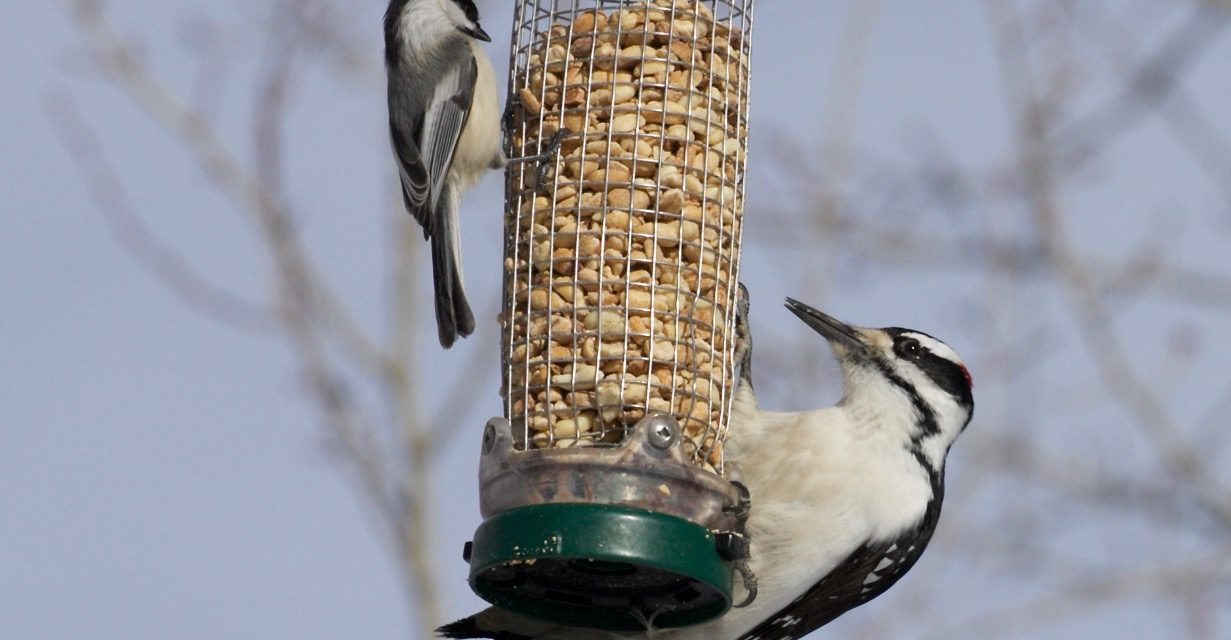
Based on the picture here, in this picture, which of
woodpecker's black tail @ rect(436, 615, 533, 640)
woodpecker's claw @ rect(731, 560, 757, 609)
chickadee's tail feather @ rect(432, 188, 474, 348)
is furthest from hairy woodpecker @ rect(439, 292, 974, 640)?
chickadee's tail feather @ rect(432, 188, 474, 348)

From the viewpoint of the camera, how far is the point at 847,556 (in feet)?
18.3

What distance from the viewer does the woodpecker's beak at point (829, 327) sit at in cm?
590

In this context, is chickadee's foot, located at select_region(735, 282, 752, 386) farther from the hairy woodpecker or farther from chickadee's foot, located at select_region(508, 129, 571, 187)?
chickadee's foot, located at select_region(508, 129, 571, 187)

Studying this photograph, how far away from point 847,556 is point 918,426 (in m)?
0.45

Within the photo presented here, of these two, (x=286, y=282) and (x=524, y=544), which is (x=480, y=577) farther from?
(x=286, y=282)

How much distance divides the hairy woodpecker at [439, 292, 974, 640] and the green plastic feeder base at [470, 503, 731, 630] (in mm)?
242

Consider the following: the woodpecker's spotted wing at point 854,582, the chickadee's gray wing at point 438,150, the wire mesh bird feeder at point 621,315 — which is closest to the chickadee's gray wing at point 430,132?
the chickadee's gray wing at point 438,150

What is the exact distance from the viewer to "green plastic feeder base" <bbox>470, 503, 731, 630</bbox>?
15.1 feet

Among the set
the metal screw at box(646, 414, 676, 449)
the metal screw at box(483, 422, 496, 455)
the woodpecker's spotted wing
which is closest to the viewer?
the metal screw at box(646, 414, 676, 449)

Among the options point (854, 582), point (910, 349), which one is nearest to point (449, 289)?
point (910, 349)

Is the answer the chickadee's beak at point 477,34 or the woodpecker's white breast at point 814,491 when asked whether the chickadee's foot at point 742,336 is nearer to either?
the woodpecker's white breast at point 814,491

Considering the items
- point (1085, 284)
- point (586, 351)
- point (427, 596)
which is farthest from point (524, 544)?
point (427, 596)

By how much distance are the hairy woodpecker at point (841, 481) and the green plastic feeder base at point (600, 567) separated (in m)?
0.24

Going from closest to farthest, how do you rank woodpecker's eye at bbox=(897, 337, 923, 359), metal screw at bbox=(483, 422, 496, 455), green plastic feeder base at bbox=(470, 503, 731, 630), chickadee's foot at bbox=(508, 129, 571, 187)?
1. green plastic feeder base at bbox=(470, 503, 731, 630)
2. metal screw at bbox=(483, 422, 496, 455)
3. chickadee's foot at bbox=(508, 129, 571, 187)
4. woodpecker's eye at bbox=(897, 337, 923, 359)
